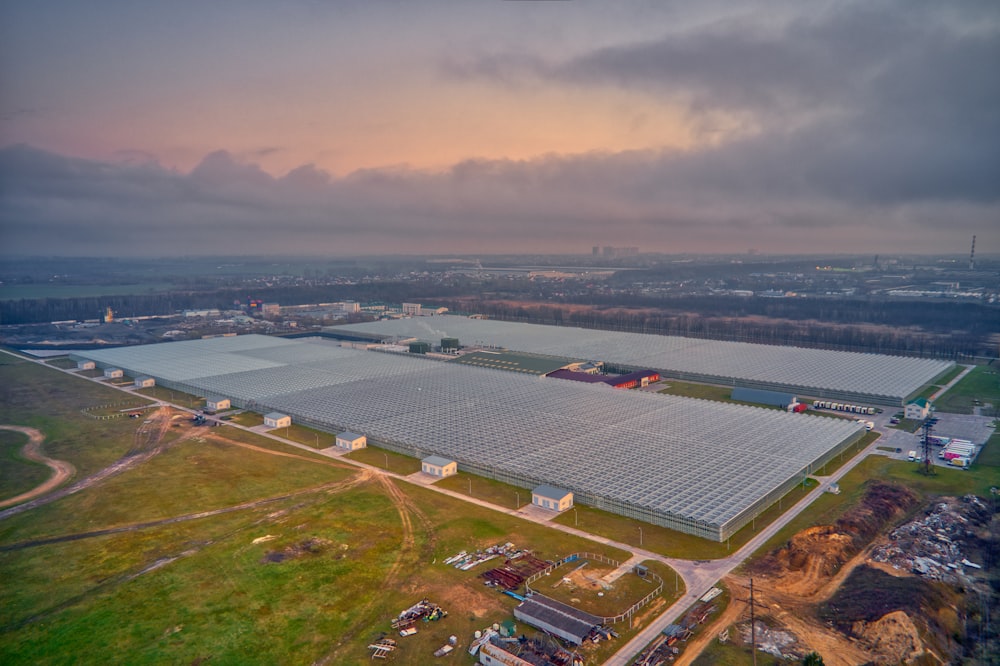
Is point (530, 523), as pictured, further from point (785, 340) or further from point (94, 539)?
point (785, 340)

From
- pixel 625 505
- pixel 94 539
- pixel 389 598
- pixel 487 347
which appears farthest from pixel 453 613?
pixel 487 347

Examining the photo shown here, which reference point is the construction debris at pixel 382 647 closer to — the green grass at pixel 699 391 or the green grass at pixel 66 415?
the green grass at pixel 66 415

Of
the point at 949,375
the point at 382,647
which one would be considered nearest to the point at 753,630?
the point at 382,647

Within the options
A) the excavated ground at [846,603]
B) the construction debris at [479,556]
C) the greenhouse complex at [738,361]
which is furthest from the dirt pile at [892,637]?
the greenhouse complex at [738,361]

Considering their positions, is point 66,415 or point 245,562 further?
point 66,415

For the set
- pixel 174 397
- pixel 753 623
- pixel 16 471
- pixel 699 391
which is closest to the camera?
pixel 753 623

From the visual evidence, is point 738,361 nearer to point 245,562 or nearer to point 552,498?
point 552,498
